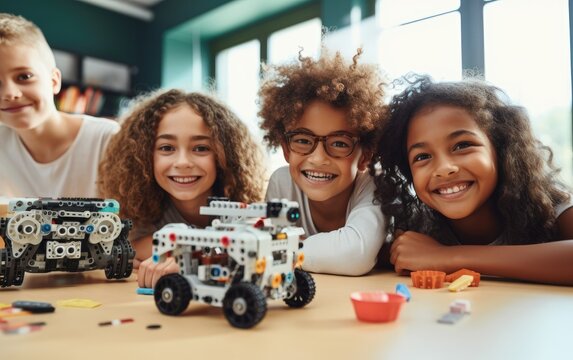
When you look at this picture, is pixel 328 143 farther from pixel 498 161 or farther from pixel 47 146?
pixel 47 146

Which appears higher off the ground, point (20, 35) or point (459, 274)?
point (20, 35)

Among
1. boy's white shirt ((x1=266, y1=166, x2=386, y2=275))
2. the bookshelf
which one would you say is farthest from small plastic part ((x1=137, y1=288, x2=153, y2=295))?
the bookshelf

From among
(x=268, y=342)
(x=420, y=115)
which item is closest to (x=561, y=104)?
(x=420, y=115)

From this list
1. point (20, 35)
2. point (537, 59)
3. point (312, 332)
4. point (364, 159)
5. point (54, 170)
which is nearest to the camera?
point (312, 332)

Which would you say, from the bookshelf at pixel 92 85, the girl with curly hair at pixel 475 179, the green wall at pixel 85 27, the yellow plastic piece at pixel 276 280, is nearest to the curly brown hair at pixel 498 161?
the girl with curly hair at pixel 475 179

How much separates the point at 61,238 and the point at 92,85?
3.50 m

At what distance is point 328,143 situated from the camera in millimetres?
1327

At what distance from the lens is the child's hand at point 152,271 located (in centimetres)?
93

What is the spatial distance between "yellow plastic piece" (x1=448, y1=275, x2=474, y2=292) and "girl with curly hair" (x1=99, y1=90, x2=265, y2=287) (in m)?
0.72

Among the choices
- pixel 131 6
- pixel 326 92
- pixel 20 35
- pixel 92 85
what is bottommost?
pixel 326 92

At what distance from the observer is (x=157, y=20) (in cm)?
454

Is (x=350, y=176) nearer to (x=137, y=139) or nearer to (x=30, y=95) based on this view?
(x=137, y=139)

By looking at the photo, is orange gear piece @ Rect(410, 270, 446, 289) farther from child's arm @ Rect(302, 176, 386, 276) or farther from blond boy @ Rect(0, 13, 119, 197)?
blond boy @ Rect(0, 13, 119, 197)

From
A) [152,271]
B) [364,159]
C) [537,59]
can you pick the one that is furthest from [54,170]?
[537,59]
